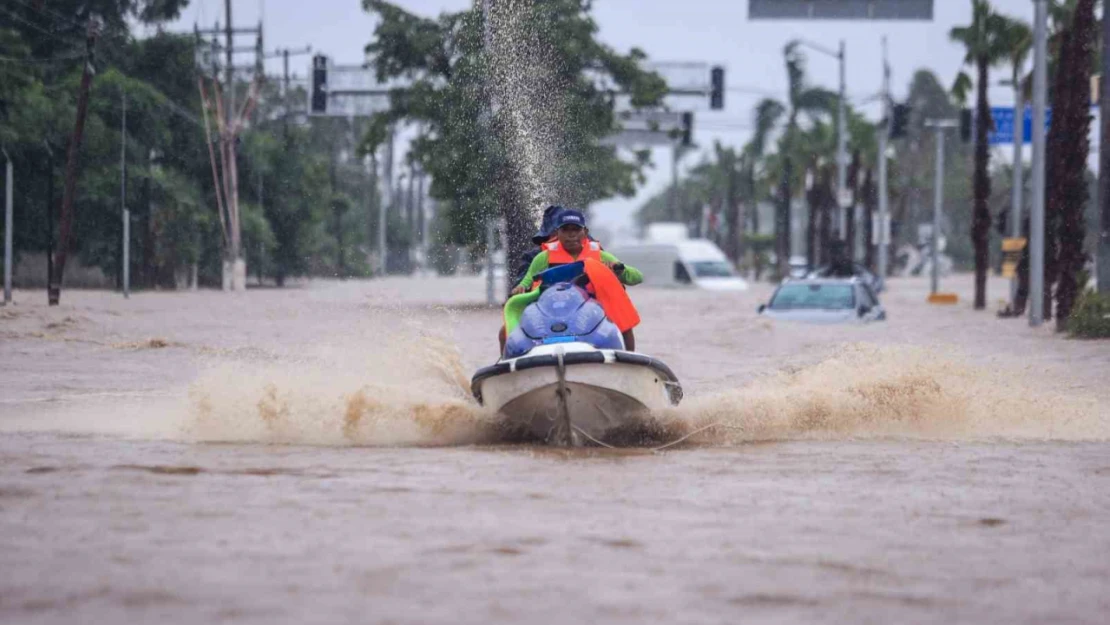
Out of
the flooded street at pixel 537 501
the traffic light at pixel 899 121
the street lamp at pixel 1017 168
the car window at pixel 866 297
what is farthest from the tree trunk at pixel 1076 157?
A: the traffic light at pixel 899 121

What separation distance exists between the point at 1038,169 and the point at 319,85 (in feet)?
57.8

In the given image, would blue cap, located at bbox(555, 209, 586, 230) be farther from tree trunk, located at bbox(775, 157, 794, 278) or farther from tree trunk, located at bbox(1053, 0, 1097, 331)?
tree trunk, located at bbox(775, 157, 794, 278)

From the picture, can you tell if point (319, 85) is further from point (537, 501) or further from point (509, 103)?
point (537, 501)

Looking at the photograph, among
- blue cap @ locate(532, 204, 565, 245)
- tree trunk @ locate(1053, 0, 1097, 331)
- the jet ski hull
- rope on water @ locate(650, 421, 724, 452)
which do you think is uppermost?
tree trunk @ locate(1053, 0, 1097, 331)

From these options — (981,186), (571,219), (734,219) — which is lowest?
(571,219)

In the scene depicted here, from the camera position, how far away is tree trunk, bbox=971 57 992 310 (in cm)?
3925

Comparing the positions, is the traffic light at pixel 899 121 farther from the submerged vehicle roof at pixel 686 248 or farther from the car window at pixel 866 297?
the submerged vehicle roof at pixel 686 248

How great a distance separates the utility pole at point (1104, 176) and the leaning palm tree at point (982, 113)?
13.3 metres

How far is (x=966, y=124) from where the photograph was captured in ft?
129

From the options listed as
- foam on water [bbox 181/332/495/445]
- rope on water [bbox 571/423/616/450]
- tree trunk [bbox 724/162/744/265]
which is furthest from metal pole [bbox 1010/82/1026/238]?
tree trunk [bbox 724/162/744/265]

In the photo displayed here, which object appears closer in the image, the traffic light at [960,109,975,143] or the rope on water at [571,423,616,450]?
the rope on water at [571,423,616,450]

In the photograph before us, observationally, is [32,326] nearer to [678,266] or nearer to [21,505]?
[21,505]

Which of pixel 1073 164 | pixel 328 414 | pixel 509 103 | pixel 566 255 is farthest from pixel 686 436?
pixel 509 103

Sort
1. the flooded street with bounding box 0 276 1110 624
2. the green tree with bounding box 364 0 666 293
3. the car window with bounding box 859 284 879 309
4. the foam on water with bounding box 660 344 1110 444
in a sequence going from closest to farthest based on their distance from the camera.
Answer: the flooded street with bounding box 0 276 1110 624 → the foam on water with bounding box 660 344 1110 444 → the car window with bounding box 859 284 879 309 → the green tree with bounding box 364 0 666 293
